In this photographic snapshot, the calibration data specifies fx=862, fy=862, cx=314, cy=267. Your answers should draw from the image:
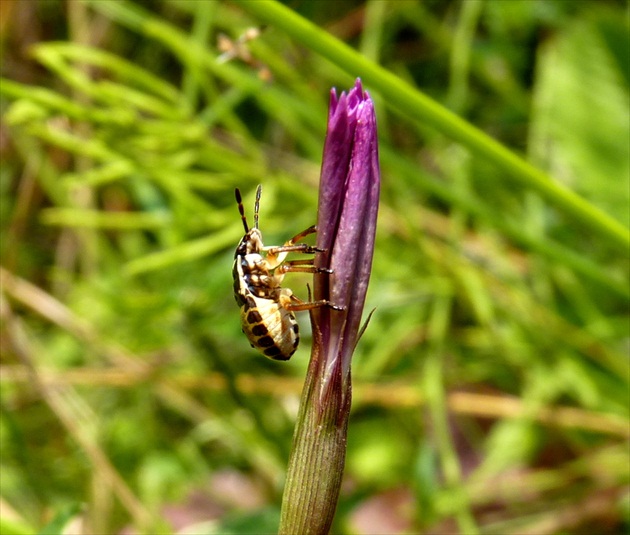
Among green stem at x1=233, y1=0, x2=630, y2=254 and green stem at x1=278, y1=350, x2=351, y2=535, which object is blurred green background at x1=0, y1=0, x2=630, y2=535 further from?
green stem at x1=278, y1=350, x2=351, y2=535

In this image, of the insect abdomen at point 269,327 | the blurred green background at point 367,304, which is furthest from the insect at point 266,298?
the blurred green background at point 367,304

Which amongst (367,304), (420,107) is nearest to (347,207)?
(420,107)

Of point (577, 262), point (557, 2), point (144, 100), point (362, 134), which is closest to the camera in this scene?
point (362, 134)

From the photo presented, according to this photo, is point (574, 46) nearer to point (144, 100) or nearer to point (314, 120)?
point (314, 120)

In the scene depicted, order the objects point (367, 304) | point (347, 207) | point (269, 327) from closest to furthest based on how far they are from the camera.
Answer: point (347, 207) → point (269, 327) → point (367, 304)

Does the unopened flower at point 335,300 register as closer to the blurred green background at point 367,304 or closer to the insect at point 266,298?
the insect at point 266,298

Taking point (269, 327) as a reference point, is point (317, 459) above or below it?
below

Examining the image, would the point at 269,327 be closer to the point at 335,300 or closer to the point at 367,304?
the point at 335,300

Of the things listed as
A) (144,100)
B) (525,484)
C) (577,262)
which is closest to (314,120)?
(144,100)
